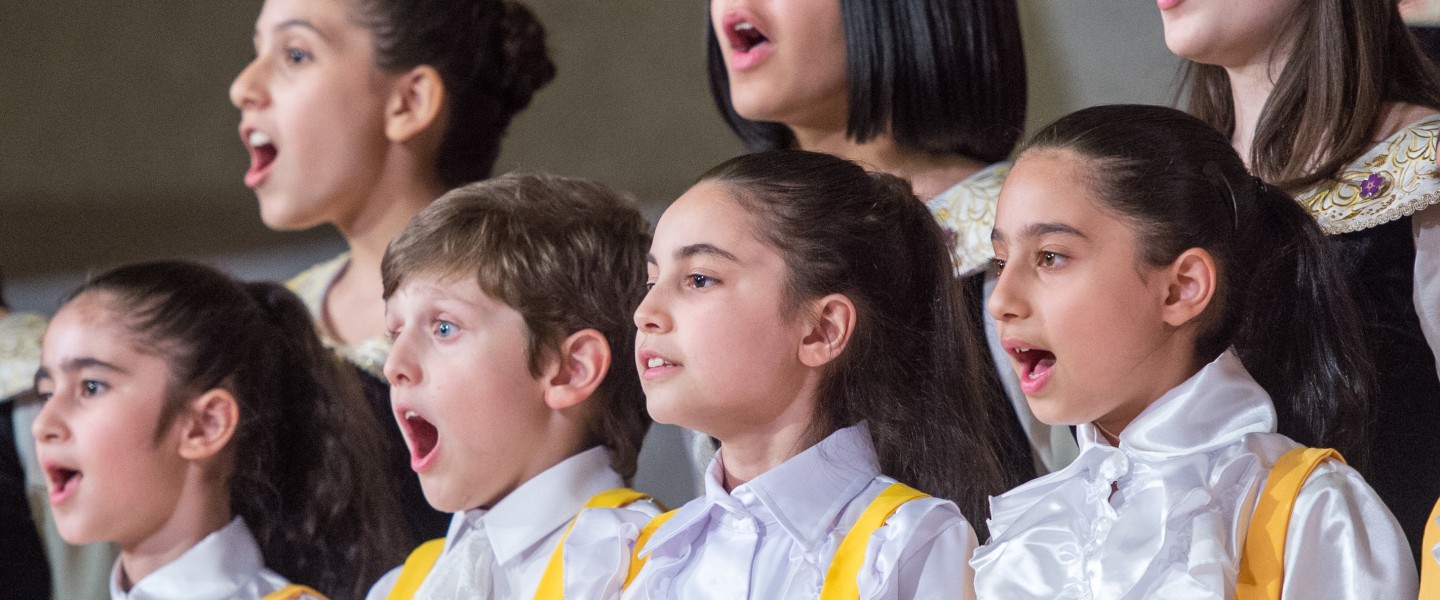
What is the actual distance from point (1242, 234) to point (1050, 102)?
565mm

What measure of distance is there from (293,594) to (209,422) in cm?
27

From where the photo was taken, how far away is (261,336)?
2.16 metres

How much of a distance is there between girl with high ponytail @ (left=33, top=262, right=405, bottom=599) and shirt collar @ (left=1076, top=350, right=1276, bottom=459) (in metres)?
1.14

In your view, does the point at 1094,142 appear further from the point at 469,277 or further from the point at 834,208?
the point at 469,277

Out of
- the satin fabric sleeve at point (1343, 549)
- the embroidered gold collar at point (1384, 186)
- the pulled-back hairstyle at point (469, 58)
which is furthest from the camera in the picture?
the pulled-back hairstyle at point (469, 58)

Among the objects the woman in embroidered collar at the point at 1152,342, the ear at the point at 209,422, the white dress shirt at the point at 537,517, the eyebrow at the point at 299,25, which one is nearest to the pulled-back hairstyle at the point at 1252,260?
the woman in embroidered collar at the point at 1152,342

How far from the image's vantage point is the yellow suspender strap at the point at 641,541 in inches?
62.9

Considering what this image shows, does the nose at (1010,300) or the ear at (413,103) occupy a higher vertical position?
the ear at (413,103)

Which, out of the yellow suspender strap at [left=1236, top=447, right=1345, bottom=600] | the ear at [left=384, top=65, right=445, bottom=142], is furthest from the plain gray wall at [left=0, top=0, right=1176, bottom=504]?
the yellow suspender strap at [left=1236, top=447, right=1345, bottom=600]

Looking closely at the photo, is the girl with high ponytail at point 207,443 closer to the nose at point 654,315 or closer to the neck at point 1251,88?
the nose at point 654,315

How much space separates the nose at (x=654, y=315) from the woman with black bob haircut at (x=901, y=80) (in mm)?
379

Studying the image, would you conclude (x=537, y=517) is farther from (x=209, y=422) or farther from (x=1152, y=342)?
(x=1152, y=342)

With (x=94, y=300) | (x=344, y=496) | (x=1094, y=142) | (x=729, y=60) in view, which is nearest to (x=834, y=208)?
(x=1094, y=142)

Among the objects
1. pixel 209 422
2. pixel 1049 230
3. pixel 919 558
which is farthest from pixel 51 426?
pixel 1049 230
